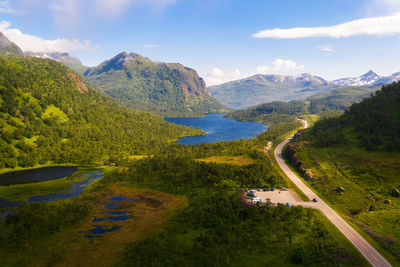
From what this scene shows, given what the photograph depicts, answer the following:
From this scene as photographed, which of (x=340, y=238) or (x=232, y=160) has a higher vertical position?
(x=232, y=160)

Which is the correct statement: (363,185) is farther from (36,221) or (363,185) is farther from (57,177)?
(57,177)

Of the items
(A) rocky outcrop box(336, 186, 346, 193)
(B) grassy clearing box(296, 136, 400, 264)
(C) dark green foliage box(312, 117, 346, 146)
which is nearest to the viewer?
(B) grassy clearing box(296, 136, 400, 264)

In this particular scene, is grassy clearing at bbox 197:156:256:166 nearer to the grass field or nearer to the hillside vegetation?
the hillside vegetation

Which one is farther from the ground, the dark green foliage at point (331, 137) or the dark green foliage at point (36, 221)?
the dark green foliage at point (331, 137)

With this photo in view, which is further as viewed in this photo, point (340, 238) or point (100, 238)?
point (100, 238)

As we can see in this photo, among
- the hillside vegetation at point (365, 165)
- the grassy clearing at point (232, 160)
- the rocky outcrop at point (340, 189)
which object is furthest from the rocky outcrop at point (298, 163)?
the grassy clearing at point (232, 160)

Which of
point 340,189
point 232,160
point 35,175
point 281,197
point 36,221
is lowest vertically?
point 340,189

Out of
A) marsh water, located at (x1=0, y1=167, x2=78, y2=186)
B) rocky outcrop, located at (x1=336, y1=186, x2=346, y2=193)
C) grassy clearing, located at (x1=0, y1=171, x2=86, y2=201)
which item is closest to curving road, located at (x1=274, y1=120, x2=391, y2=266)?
rocky outcrop, located at (x1=336, y1=186, x2=346, y2=193)

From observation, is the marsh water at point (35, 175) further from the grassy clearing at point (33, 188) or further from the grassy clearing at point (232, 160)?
the grassy clearing at point (232, 160)

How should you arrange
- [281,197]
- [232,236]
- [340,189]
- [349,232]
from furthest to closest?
[340,189], [281,197], [232,236], [349,232]

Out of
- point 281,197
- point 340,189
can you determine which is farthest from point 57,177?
point 340,189
